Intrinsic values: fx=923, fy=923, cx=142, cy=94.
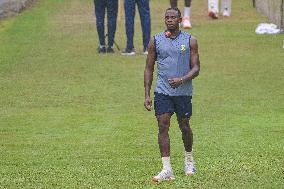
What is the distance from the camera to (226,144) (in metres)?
10.2

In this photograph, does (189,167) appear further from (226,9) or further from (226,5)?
(226,9)

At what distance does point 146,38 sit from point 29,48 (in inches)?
91.5

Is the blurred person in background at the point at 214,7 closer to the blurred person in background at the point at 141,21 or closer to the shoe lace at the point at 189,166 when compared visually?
the blurred person in background at the point at 141,21

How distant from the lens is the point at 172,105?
863cm

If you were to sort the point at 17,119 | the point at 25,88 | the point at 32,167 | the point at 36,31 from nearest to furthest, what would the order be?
the point at 32,167 → the point at 17,119 → the point at 25,88 → the point at 36,31

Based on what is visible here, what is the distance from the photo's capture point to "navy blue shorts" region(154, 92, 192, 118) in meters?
8.59

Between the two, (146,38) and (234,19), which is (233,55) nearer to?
(146,38)

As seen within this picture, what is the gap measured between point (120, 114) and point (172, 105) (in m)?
3.46

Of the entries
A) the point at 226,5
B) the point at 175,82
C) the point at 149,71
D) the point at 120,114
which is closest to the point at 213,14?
the point at 226,5

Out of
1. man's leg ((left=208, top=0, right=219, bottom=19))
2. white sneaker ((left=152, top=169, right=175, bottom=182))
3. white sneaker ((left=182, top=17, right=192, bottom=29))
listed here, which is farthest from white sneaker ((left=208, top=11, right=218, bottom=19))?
white sneaker ((left=152, top=169, right=175, bottom=182))

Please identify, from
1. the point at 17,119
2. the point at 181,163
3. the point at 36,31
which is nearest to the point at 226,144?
the point at 181,163

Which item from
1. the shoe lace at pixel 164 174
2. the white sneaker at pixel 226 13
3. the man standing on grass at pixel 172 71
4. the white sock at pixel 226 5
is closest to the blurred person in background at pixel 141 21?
the white sock at pixel 226 5

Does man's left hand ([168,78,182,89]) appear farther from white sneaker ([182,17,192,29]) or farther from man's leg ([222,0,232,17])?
man's leg ([222,0,232,17])

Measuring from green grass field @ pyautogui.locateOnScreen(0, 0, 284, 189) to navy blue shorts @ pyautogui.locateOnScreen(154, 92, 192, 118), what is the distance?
0.61 m
